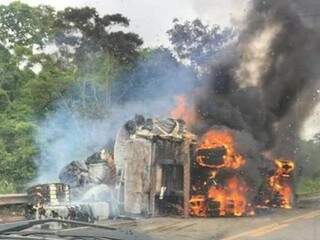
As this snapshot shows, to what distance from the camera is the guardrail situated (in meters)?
15.9

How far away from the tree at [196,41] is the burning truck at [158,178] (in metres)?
11.4

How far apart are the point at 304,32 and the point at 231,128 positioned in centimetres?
667

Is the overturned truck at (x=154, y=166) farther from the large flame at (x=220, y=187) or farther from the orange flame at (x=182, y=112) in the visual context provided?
the orange flame at (x=182, y=112)

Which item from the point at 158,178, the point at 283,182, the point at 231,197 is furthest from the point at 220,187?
the point at 283,182

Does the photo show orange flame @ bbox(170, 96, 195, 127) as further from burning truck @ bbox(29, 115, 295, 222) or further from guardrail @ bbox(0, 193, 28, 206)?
guardrail @ bbox(0, 193, 28, 206)

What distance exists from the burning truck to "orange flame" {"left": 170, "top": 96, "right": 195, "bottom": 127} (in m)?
3.03

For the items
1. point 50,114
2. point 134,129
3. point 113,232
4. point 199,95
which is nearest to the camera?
point 113,232

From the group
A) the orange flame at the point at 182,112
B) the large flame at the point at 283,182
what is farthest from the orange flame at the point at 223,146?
the large flame at the point at 283,182

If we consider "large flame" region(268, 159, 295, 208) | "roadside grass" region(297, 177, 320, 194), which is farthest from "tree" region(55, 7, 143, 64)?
"roadside grass" region(297, 177, 320, 194)

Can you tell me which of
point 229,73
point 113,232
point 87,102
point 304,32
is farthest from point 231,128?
point 113,232

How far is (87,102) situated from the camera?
29516 mm

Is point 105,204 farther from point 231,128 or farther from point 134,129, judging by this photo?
point 231,128

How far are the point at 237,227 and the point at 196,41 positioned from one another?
21.4m

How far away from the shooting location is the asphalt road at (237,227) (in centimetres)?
1291
